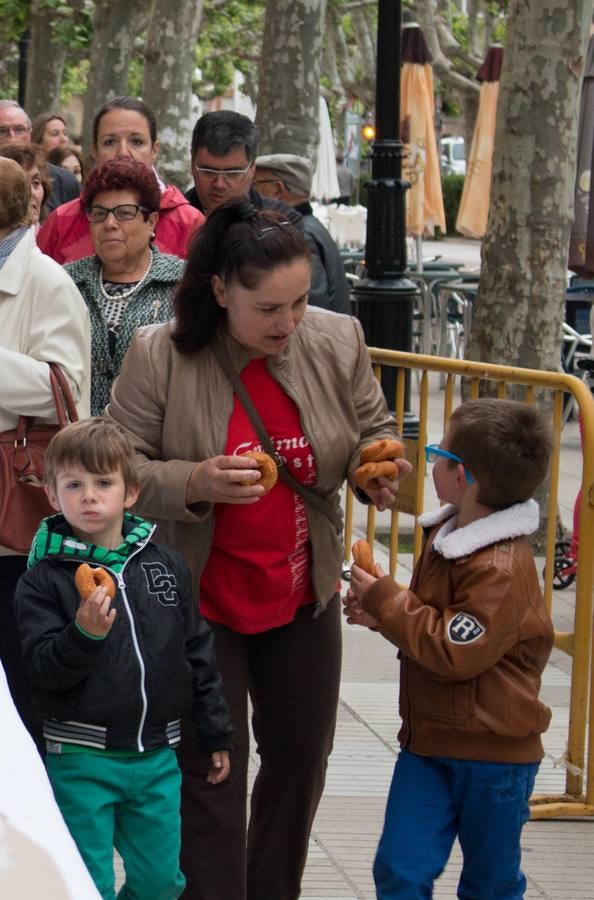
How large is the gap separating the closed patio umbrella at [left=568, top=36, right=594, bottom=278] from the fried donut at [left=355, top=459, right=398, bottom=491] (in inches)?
304

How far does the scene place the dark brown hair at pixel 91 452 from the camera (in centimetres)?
354

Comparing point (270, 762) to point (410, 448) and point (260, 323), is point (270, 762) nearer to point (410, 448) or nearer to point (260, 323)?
point (260, 323)

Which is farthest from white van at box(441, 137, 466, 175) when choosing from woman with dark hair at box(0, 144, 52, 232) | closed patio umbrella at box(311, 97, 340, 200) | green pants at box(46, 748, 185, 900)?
green pants at box(46, 748, 185, 900)

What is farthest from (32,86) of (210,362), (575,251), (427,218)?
(210,362)

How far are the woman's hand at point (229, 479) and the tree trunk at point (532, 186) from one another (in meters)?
6.31

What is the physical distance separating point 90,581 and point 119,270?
1798mm

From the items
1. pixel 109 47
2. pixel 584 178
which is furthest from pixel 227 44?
pixel 584 178

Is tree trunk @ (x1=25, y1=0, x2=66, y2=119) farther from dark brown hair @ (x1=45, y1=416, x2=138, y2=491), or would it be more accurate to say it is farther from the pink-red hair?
dark brown hair @ (x1=45, y1=416, x2=138, y2=491)

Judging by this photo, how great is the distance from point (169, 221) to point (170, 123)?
16078mm

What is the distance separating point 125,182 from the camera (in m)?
4.89

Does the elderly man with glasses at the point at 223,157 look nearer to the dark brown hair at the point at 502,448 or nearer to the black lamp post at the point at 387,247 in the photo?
the dark brown hair at the point at 502,448

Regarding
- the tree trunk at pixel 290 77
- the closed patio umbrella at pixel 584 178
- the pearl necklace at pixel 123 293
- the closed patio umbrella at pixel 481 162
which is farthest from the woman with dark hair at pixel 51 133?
the closed patio umbrella at pixel 481 162

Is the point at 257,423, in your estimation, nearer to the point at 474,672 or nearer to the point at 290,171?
the point at 474,672

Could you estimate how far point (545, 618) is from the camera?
3.73 m
